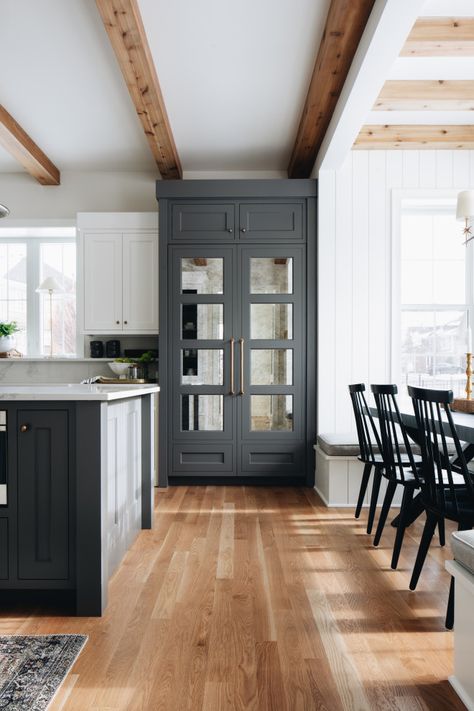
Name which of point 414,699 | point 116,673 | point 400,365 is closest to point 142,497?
point 116,673

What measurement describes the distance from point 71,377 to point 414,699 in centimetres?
401

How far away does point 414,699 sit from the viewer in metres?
1.52

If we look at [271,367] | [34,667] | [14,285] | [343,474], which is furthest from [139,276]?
[34,667]

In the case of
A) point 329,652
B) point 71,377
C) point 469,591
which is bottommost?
point 329,652

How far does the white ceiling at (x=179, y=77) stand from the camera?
279 centimetres

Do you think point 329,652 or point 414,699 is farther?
point 329,652

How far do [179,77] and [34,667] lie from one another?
333cm

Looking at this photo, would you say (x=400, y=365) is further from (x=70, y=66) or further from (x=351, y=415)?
(x=70, y=66)

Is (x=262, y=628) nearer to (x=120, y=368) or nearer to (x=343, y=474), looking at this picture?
(x=343, y=474)

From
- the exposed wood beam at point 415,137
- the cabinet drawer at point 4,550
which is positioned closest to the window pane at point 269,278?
the exposed wood beam at point 415,137

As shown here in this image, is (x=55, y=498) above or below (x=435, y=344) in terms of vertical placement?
below

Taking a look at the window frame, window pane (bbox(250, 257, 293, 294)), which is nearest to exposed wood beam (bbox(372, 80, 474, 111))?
window pane (bbox(250, 257, 293, 294))

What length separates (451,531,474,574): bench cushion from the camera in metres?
1.51

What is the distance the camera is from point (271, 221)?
4.34 meters
